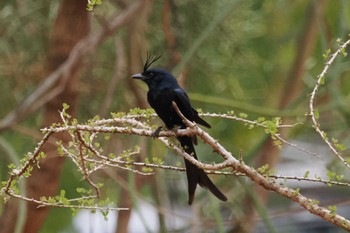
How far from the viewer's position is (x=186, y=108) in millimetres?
1527

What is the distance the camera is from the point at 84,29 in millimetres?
2691

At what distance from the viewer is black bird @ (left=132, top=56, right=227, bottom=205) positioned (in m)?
1.47

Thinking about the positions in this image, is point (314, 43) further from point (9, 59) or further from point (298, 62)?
point (9, 59)

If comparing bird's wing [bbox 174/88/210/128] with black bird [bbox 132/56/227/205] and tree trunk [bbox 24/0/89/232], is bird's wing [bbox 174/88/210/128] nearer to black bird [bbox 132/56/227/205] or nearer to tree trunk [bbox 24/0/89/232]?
black bird [bbox 132/56/227/205]

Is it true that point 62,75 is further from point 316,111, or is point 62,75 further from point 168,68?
point 316,111

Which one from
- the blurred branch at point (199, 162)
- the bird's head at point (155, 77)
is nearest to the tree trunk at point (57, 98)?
the bird's head at point (155, 77)

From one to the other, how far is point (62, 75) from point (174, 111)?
100 cm

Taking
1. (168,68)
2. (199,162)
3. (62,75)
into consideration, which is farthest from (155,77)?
(168,68)

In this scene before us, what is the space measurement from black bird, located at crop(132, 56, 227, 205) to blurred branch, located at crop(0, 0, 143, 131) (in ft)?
2.68

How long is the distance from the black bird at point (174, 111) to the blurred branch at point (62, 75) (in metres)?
0.82

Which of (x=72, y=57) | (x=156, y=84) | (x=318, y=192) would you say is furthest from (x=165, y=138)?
(x=318, y=192)

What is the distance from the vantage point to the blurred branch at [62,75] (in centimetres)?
250

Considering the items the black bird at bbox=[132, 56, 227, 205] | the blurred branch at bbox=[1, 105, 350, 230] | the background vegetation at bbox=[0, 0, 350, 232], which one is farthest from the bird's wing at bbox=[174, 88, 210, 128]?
the background vegetation at bbox=[0, 0, 350, 232]

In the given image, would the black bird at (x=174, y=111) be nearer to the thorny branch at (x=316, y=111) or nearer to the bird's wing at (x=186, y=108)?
the bird's wing at (x=186, y=108)
